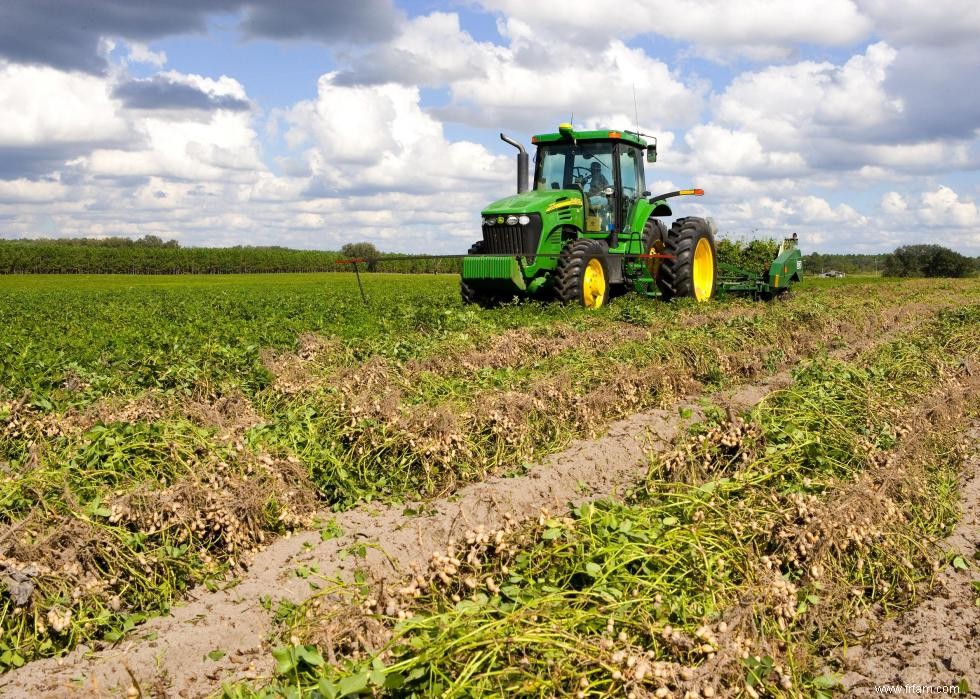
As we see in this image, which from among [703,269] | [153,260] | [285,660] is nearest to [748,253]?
[703,269]

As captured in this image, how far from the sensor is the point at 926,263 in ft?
126

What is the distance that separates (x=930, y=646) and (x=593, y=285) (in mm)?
9894

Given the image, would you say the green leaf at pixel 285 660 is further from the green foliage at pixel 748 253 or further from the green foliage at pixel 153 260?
the green foliage at pixel 153 260

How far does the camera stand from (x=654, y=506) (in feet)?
15.8

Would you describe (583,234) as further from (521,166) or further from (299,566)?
→ (299,566)

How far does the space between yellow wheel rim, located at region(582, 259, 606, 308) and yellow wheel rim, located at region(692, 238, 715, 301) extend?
2.96m

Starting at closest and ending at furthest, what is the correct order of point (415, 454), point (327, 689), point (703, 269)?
point (327, 689)
point (415, 454)
point (703, 269)

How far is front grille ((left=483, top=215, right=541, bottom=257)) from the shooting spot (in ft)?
42.7

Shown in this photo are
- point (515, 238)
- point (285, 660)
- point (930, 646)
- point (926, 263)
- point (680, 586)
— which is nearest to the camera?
point (285, 660)

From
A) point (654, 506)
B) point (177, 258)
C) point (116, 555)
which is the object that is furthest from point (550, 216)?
point (177, 258)

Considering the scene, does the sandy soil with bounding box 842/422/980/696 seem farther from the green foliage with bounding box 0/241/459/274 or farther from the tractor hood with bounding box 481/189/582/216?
the green foliage with bounding box 0/241/459/274

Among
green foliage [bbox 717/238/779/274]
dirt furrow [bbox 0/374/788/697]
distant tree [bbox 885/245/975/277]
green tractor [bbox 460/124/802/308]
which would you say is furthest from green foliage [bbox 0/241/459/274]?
dirt furrow [bbox 0/374/788/697]

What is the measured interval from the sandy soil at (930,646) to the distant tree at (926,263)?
38.1m

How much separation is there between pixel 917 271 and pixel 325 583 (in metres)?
40.3
